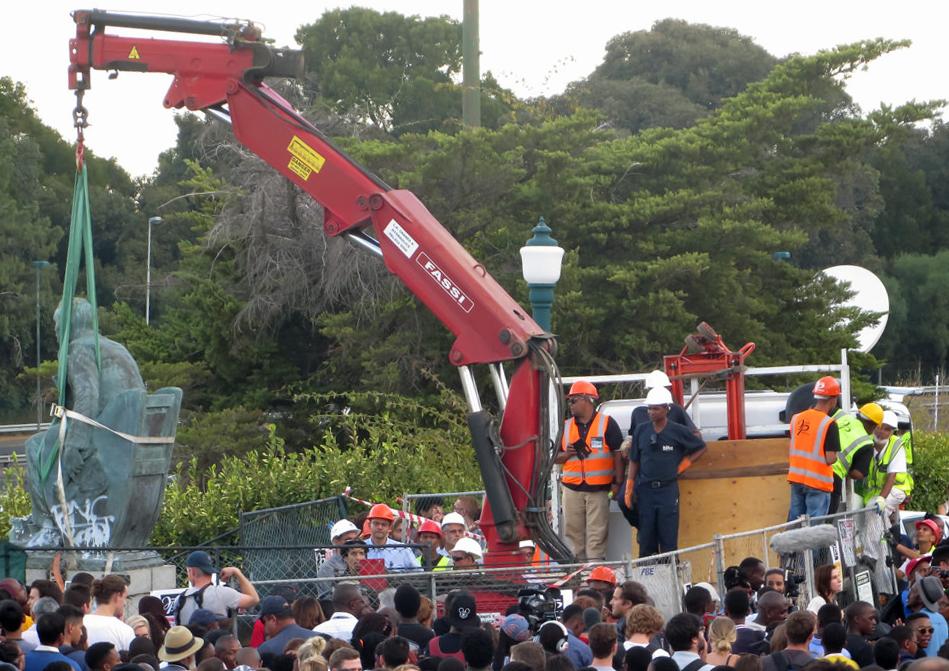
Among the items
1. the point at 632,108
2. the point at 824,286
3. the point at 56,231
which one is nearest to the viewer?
the point at 824,286

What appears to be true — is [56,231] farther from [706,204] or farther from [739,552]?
[739,552]

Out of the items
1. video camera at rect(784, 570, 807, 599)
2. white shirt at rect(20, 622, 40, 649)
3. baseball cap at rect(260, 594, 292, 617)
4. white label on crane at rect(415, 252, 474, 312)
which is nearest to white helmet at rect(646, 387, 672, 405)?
white label on crane at rect(415, 252, 474, 312)

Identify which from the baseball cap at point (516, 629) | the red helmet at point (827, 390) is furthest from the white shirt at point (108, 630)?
the red helmet at point (827, 390)

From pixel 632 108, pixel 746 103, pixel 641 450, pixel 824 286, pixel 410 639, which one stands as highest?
pixel 632 108

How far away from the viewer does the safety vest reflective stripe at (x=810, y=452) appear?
41.9ft

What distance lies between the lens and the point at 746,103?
92.3 ft

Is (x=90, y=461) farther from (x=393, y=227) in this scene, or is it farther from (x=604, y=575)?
(x=604, y=575)

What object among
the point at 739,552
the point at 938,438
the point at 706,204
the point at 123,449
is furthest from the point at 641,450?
the point at 706,204

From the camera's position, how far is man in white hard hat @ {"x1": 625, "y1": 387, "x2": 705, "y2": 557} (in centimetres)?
1299

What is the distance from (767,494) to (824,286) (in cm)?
1504

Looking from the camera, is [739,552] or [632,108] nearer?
[739,552]

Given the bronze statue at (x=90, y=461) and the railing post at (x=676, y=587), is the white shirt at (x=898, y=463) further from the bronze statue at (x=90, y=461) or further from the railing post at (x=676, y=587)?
the bronze statue at (x=90, y=461)

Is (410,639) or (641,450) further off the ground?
(641,450)

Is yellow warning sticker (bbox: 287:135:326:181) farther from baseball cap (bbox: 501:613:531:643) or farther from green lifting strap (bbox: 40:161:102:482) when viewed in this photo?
baseball cap (bbox: 501:613:531:643)
